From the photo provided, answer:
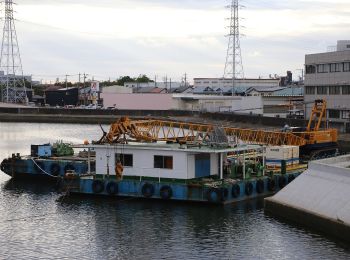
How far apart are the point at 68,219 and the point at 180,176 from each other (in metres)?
6.37

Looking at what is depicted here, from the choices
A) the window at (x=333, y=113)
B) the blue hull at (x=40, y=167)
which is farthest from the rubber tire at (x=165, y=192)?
the window at (x=333, y=113)

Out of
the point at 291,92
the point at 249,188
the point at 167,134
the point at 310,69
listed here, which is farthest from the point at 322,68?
the point at 249,188

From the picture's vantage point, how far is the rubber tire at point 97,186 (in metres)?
35.7

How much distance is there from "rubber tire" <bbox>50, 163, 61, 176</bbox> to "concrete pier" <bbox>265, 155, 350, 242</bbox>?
51.9 ft

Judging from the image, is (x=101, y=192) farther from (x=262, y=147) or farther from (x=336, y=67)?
(x=336, y=67)

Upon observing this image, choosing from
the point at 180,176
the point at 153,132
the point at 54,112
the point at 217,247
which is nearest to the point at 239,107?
the point at 54,112

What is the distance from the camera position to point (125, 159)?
118 feet

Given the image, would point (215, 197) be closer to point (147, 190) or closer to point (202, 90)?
point (147, 190)

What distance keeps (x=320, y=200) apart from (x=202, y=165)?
8.83 m

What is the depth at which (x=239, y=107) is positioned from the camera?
94500 mm

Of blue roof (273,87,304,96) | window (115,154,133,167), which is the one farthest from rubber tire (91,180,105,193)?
blue roof (273,87,304,96)

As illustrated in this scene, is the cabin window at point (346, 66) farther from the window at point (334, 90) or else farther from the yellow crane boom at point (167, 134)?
the yellow crane boom at point (167, 134)

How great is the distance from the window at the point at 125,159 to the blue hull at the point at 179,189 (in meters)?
1.07

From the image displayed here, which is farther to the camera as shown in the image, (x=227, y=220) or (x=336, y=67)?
(x=336, y=67)
